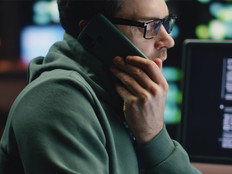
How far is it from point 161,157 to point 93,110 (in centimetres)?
20

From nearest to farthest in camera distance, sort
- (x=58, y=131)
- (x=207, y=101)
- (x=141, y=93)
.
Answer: (x=58, y=131) < (x=141, y=93) < (x=207, y=101)

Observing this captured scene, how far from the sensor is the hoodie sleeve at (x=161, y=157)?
2.42 ft

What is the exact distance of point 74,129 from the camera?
24.0 inches

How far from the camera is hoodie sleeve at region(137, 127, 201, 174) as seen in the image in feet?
2.42

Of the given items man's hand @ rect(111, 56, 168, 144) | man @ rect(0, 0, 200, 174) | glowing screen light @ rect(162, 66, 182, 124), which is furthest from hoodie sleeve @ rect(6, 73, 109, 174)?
glowing screen light @ rect(162, 66, 182, 124)

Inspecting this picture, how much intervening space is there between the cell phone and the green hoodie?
0.02 metres

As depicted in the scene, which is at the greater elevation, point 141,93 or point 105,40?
point 105,40

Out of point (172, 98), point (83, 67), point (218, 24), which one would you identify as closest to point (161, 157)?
point (83, 67)

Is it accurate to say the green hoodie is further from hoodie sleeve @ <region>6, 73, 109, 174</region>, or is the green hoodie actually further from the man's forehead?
the man's forehead

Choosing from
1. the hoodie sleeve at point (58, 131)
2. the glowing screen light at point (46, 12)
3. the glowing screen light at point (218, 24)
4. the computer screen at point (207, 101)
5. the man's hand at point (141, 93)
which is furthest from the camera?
the glowing screen light at point (46, 12)

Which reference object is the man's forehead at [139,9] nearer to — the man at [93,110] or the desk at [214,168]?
the man at [93,110]

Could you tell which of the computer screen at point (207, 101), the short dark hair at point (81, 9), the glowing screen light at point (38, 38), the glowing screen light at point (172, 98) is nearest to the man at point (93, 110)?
the short dark hair at point (81, 9)

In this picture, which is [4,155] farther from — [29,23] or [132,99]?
[29,23]

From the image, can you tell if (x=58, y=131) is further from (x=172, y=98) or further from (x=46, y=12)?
(x=46, y=12)
